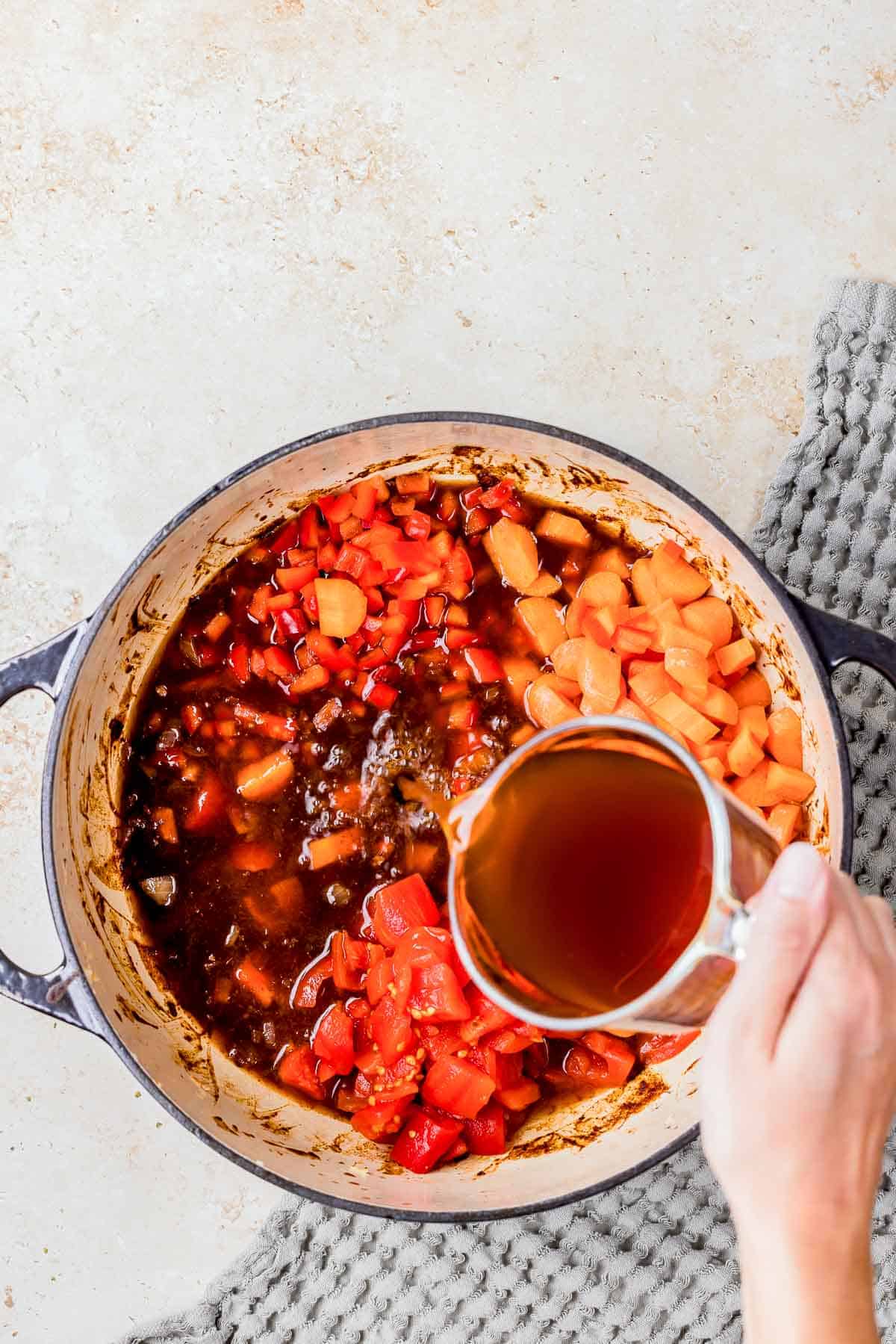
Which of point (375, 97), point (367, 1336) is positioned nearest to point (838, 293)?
point (375, 97)

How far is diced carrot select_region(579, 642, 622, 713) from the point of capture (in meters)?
1.73

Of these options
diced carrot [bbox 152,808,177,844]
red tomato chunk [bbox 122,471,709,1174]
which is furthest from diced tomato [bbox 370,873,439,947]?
diced carrot [bbox 152,808,177,844]

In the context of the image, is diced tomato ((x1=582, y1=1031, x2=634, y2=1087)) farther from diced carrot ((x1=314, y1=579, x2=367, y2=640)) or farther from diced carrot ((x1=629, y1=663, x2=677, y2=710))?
diced carrot ((x1=314, y1=579, x2=367, y2=640))

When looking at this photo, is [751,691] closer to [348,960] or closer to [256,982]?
[348,960]

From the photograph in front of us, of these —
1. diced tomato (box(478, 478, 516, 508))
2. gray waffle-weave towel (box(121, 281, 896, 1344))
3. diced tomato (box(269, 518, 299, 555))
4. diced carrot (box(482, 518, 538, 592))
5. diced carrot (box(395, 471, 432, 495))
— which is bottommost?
gray waffle-weave towel (box(121, 281, 896, 1344))

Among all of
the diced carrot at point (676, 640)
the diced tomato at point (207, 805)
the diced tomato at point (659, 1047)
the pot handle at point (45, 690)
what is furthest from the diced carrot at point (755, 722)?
the pot handle at point (45, 690)

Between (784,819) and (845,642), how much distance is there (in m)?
0.36

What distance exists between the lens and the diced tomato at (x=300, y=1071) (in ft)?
5.83

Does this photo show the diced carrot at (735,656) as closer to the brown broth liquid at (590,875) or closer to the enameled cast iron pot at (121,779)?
the enameled cast iron pot at (121,779)

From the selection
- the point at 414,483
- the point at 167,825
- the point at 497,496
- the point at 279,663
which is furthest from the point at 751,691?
the point at 167,825

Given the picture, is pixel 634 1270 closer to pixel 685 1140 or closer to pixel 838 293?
pixel 685 1140

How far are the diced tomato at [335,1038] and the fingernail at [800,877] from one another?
877mm

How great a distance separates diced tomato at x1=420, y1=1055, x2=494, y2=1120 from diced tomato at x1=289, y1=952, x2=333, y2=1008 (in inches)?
8.1

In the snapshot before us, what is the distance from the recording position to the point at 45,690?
160 cm
